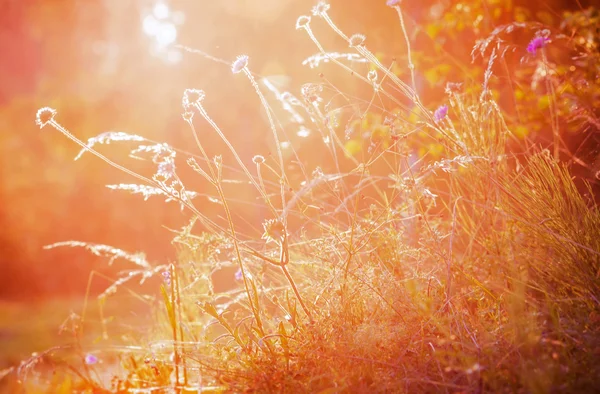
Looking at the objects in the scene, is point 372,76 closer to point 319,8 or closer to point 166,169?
point 319,8

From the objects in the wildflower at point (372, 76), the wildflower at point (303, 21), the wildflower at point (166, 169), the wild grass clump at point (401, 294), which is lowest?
the wild grass clump at point (401, 294)

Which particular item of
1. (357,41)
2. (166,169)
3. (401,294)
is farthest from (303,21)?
(401,294)

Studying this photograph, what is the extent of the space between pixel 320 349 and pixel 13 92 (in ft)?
56.7

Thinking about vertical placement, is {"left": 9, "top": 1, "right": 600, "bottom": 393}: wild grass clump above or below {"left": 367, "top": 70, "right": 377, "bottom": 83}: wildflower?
below

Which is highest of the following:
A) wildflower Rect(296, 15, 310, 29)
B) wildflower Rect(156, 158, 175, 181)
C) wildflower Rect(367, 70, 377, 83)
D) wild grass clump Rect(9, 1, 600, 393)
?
wildflower Rect(296, 15, 310, 29)

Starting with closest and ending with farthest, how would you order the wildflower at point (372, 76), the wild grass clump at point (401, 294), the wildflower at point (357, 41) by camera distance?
the wild grass clump at point (401, 294), the wildflower at point (357, 41), the wildflower at point (372, 76)

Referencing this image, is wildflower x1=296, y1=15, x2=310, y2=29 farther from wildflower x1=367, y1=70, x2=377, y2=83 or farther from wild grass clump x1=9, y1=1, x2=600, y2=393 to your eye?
wildflower x1=367, y1=70, x2=377, y2=83

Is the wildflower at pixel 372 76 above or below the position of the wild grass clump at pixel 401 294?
above

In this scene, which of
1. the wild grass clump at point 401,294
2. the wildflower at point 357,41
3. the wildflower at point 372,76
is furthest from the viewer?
the wildflower at point 372,76

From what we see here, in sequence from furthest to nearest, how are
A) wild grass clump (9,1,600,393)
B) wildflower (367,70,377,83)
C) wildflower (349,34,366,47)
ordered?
1. wildflower (367,70,377,83)
2. wildflower (349,34,366,47)
3. wild grass clump (9,1,600,393)

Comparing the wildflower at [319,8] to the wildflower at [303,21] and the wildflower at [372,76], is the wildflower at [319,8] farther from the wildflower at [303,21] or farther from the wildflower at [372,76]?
the wildflower at [372,76]

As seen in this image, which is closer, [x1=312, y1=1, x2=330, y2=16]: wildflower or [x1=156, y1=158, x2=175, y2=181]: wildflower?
[x1=156, y1=158, x2=175, y2=181]: wildflower

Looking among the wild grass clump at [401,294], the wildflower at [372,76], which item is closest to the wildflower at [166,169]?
the wild grass clump at [401,294]

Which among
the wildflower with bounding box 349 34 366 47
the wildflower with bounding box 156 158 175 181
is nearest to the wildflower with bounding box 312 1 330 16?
the wildflower with bounding box 349 34 366 47
